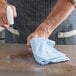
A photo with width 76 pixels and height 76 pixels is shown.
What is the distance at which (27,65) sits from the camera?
0.79 metres

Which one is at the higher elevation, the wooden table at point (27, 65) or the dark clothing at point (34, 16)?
the dark clothing at point (34, 16)

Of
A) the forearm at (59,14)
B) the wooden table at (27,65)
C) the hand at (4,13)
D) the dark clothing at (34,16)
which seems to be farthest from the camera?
the dark clothing at (34,16)

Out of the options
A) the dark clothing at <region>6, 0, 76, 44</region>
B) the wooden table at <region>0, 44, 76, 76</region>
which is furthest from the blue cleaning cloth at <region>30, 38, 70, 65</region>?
the dark clothing at <region>6, 0, 76, 44</region>

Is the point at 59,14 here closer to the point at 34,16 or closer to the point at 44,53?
the point at 34,16

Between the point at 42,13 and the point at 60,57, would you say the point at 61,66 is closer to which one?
the point at 60,57

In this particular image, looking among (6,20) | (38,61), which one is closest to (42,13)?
(6,20)

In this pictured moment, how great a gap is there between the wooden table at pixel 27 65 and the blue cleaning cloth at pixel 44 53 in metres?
0.02

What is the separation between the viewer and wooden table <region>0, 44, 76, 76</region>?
2.40 ft

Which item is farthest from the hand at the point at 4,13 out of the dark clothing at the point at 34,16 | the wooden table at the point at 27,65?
the dark clothing at the point at 34,16

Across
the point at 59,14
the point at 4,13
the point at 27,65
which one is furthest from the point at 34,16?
the point at 27,65

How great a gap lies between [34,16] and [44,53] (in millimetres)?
373

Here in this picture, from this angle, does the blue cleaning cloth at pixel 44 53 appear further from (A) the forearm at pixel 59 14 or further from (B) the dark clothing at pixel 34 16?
(B) the dark clothing at pixel 34 16

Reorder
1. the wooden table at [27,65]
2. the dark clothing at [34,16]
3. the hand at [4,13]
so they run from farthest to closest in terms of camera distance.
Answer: the dark clothing at [34,16], the hand at [4,13], the wooden table at [27,65]

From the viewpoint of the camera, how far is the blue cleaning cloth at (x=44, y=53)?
80 cm
